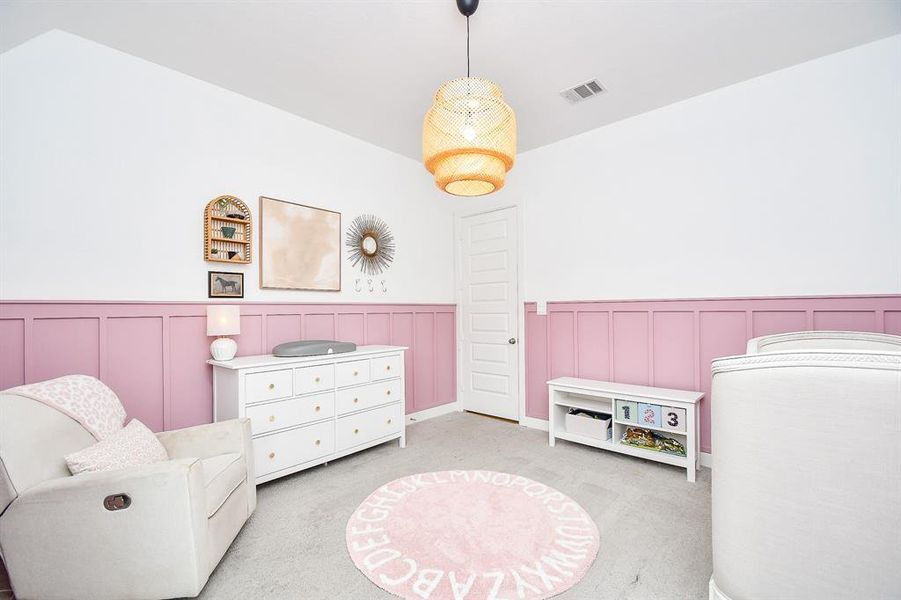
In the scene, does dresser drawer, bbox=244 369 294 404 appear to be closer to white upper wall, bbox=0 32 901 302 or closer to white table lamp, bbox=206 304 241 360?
white table lamp, bbox=206 304 241 360

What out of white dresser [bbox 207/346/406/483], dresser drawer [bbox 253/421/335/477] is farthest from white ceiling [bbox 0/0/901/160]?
dresser drawer [bbox 253/421/335/477]

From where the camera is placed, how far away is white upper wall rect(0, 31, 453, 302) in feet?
7.55

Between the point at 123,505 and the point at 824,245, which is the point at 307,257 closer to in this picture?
the point at 123,505

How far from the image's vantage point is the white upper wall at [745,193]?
259 centimetres

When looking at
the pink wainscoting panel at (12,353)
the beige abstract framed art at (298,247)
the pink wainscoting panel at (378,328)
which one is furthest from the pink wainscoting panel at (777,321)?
the pink wainscoting panel at (12,353)

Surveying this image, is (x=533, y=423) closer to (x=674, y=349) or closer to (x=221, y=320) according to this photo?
(x=674, y=349)

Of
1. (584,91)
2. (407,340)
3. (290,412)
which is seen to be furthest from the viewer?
(407,340)

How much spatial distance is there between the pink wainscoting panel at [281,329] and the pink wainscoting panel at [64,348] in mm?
1071

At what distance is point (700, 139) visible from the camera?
10.6 feet

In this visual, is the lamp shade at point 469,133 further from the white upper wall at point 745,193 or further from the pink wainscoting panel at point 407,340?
the pink wainscoting panel at point 407,340

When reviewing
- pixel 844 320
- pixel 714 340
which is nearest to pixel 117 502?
pixel 714 340

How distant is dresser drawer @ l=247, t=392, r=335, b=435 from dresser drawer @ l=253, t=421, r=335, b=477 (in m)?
0.06

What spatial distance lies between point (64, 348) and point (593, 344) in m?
4.03

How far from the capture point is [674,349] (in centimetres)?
337
